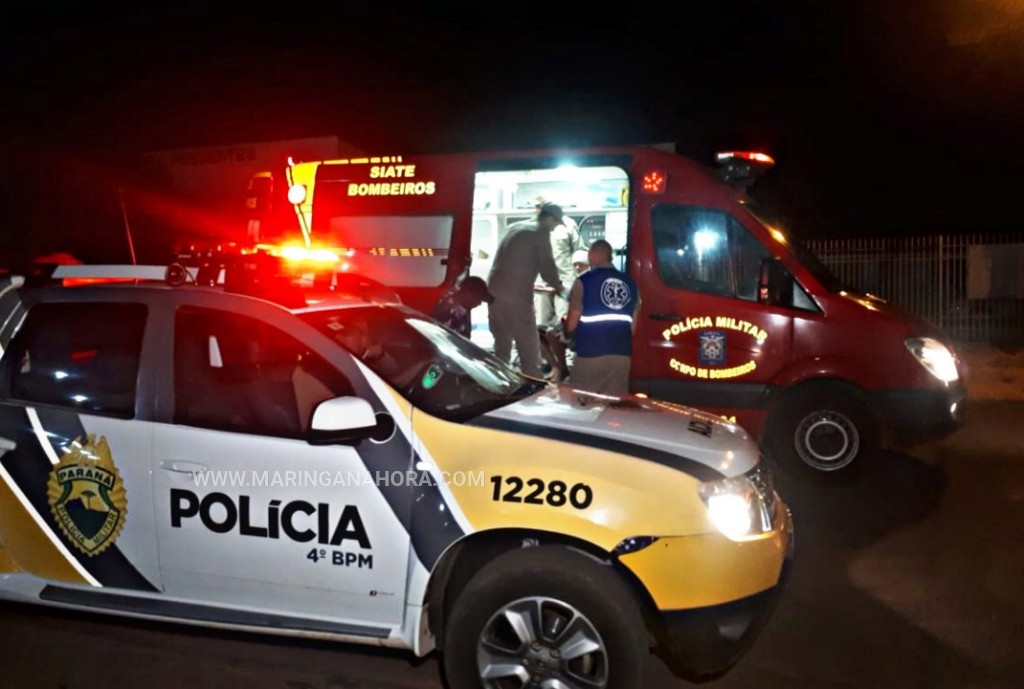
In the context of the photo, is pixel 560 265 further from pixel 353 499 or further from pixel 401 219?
pixel 353 499

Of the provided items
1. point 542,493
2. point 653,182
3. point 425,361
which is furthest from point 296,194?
point 542,493

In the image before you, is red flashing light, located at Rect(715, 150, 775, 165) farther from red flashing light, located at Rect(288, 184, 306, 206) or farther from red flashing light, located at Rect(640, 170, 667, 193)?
red flashing light, located at Rect(288, 184, 306, 206)

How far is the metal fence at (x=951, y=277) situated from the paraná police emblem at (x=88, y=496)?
1268cm

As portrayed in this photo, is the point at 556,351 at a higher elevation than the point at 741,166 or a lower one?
lower

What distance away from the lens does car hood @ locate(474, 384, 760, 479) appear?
3.46 m

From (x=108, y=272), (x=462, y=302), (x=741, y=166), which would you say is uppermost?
(x=741, y=166)

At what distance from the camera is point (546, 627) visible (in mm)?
3367

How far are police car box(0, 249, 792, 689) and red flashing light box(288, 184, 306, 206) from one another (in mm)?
4614

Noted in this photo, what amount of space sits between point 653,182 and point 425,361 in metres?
3.73

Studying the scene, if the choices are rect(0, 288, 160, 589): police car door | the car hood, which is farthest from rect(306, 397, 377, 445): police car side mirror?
rect(0, 288, 160, 589): police car door

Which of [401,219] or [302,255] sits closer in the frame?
[302,255]

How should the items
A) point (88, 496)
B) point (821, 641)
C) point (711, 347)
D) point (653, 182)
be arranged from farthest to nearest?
1. point (653, 182)
2. point (711, 347)
3. point (821, 641)
4. point (88, 496)

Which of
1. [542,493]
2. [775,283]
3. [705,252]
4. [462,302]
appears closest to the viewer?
[542,493]

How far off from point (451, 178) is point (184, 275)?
455cm
